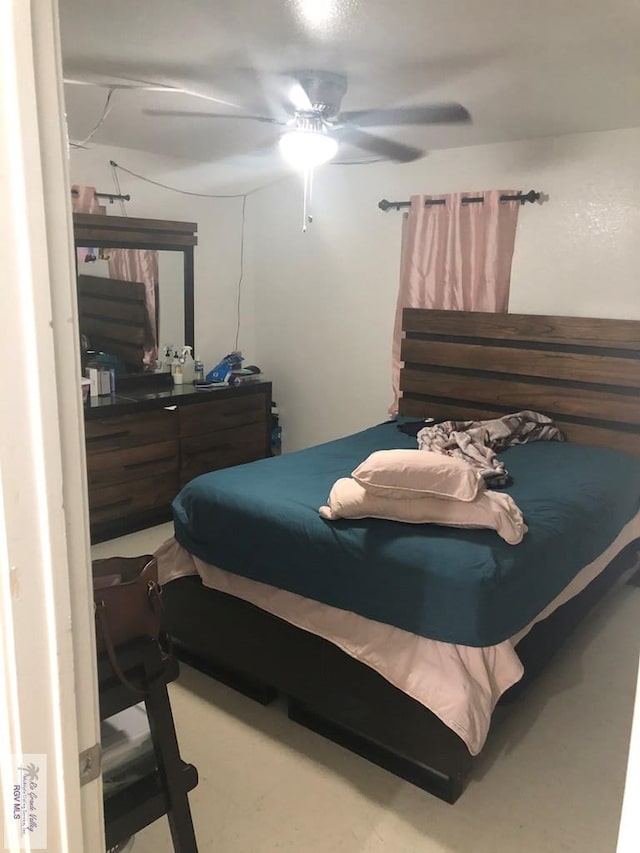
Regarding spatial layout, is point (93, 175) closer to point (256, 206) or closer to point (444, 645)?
point (256, 206)

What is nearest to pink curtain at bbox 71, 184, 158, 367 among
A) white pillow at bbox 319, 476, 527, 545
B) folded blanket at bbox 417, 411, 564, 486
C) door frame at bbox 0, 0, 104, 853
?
folded blanket at bbox 417, 411, 564, 486

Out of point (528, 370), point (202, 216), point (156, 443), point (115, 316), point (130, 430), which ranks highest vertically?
point (202, 216)

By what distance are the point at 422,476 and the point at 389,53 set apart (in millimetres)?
1608

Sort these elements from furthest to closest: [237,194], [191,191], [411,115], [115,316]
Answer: [237,194], [191,191], [115,316], [411,115]

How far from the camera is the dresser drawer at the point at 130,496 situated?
3.83 metres

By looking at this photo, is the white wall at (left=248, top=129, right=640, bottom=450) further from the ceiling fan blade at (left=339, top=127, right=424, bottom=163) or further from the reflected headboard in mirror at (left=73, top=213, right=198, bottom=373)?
the reflected headboard in mirror at (left=73, top=213, right=198, bottom=373)

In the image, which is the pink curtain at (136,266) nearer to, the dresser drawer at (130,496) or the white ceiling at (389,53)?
the white ceiling at (389,53)

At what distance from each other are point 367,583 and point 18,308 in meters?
1.60

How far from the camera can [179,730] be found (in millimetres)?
2375

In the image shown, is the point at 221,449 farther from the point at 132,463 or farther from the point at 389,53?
the point at 389,53

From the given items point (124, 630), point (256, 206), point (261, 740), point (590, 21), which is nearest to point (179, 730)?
point (261, 740)

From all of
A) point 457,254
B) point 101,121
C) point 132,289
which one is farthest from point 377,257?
point 101,121

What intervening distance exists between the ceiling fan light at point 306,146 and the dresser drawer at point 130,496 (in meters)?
2.07

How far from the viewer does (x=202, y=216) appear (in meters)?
Answer: 4.69
